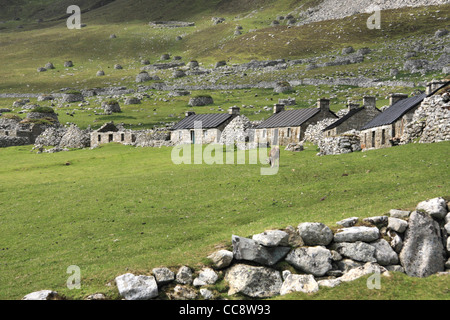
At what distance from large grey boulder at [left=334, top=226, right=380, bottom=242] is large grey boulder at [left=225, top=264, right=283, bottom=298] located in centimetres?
351

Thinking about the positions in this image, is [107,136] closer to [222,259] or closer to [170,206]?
[170,206]

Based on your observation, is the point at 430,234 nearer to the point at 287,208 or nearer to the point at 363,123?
the point at 287,208

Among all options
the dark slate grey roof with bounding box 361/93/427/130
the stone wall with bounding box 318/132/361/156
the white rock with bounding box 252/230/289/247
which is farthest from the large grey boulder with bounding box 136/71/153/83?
the white rock with bounding box 252/230/289/247

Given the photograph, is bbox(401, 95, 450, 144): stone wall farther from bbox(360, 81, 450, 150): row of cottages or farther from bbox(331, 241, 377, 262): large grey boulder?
bbox(331, 241, 377, 262): large grey boulder

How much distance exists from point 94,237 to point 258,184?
14.3 metres

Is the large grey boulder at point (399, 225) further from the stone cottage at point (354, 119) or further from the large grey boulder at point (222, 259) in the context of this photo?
the stone cottage at point (354, 119)

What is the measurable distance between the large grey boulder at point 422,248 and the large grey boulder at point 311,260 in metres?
3.64

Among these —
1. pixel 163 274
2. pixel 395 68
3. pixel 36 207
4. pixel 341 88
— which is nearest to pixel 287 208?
pixel 163 274

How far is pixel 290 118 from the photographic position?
219ft

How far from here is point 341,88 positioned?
107812 mm

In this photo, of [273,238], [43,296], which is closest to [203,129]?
[273,238]

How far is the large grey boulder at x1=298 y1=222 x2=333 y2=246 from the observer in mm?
20188

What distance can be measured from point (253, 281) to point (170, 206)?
13.6 m

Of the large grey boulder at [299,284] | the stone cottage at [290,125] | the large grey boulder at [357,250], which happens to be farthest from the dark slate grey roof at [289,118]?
the large grey boulder at [299,284]
